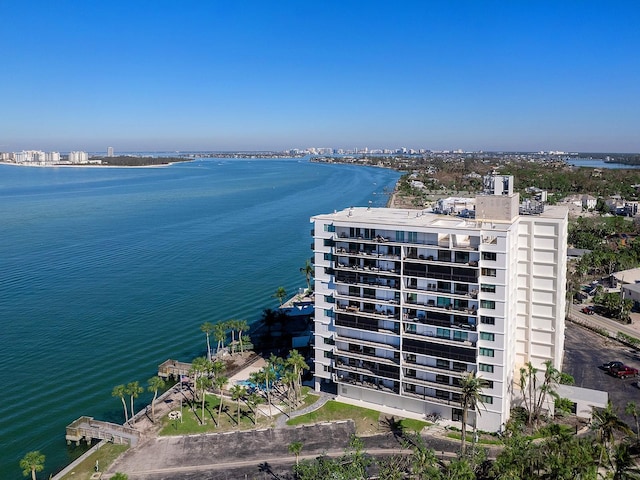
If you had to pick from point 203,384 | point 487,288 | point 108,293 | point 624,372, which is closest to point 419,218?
point 487,288

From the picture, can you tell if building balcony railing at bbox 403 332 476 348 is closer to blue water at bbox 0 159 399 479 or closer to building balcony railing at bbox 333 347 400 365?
building balcony railing at bbox 333 347 400 365

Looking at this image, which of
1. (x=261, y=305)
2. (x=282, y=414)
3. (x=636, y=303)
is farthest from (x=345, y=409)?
(x=636, y=303)

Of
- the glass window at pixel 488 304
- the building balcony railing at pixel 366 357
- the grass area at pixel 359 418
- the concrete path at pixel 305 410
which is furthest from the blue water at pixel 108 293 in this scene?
the glass window at pixel 488 304

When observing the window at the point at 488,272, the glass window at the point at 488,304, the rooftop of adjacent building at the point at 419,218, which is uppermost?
the rooftop of adjacent building at the point at 419,218

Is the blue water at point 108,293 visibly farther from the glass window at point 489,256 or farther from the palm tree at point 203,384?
the glass window at point 489,256

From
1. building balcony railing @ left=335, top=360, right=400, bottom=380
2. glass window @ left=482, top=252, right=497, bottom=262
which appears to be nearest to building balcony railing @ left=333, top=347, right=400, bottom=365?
building balcony railing @ left=335, top=360, right=400, bottom=380
